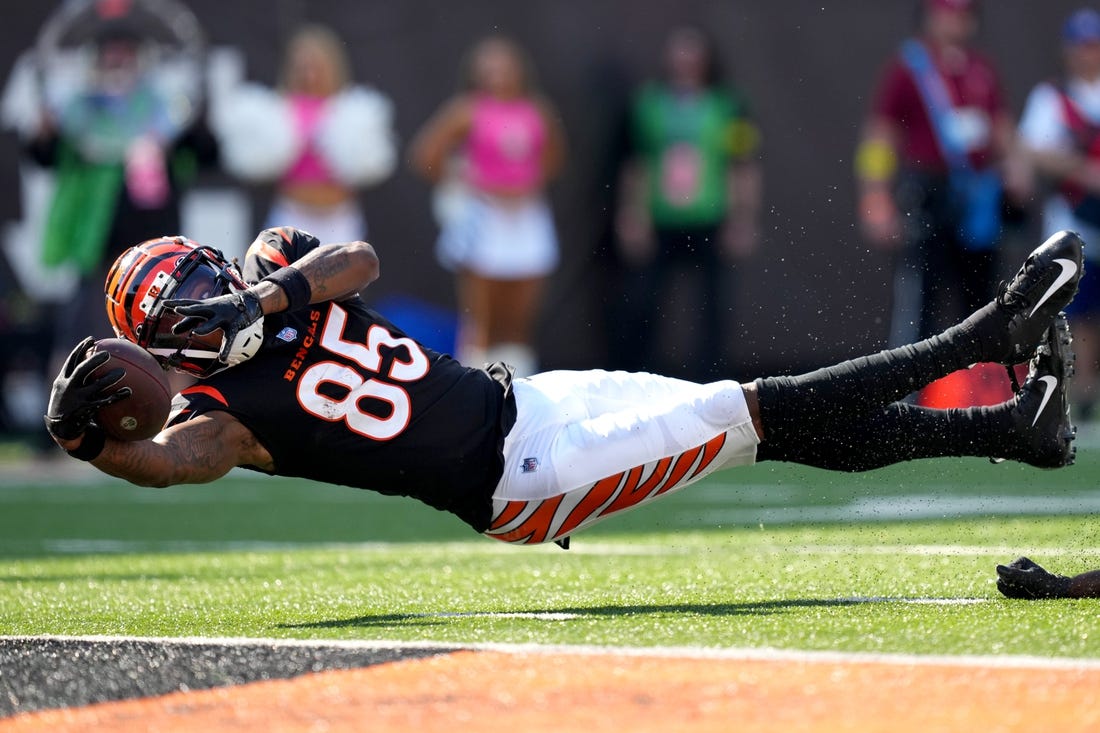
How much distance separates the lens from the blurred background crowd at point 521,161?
11.8 meters

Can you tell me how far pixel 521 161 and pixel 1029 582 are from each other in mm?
8017

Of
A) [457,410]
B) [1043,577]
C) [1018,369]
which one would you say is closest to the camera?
[1043,577]

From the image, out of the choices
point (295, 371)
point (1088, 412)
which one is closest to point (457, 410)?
point (295, 371)

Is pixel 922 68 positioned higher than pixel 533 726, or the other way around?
pixel 922 68

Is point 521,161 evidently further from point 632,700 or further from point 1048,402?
point 632,700

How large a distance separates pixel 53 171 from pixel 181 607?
7718 mm

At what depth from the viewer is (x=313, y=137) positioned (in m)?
12.1

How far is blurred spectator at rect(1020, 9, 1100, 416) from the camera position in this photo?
10.6 m

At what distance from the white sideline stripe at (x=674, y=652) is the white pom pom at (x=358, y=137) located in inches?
322

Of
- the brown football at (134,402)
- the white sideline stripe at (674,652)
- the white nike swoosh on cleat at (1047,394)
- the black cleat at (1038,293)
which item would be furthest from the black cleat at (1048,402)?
the brown football at (134,402)

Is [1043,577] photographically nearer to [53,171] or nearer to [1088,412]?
[1088,412]

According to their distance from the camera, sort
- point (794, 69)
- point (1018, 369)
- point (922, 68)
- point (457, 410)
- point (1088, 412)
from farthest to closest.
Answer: point (794, 69) < point (1088, 412) < point (922, 68) < point (1018, 369) < point (457, 410)

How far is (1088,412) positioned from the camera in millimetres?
11234

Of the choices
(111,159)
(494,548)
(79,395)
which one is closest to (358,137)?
(111,159)
